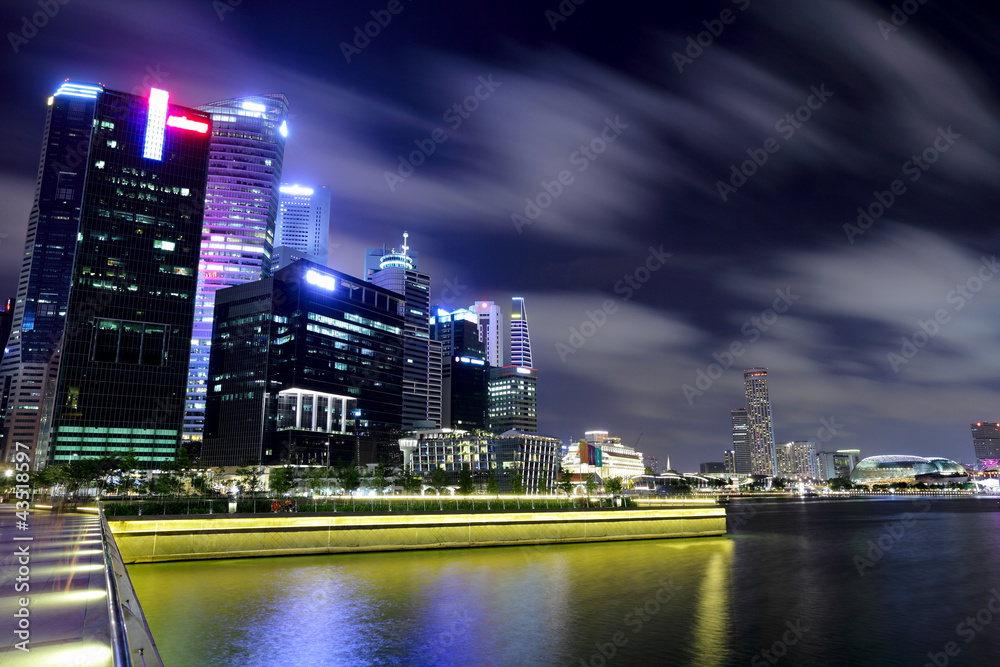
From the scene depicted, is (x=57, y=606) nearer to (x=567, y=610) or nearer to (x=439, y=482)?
(x=567, y=610)

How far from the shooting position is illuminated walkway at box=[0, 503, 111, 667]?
1177 cm

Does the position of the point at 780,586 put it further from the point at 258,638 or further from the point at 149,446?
the point at 149,446

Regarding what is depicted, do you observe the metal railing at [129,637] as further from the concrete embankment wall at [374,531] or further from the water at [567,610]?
the concrete embankment wall at [374,531]

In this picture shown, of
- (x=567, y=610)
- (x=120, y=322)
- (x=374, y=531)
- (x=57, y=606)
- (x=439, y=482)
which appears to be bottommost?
(x=567, y=610)

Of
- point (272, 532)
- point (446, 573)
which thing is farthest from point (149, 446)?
point (446, 573)

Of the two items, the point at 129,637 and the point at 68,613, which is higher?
the point at 129,637

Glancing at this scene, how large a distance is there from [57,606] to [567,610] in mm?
29649

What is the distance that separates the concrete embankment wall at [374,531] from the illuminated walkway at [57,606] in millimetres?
24240

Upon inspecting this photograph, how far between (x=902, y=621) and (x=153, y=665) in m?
44.6

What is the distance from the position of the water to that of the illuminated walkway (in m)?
6.36

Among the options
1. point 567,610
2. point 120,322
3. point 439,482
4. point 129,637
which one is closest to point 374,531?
point 567,610

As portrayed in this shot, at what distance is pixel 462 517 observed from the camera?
68.7m

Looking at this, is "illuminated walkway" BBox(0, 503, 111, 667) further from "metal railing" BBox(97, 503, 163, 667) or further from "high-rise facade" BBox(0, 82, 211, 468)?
"high-rise facade" BBox(0, 82, 211, 468)

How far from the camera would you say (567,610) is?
39.3 m
